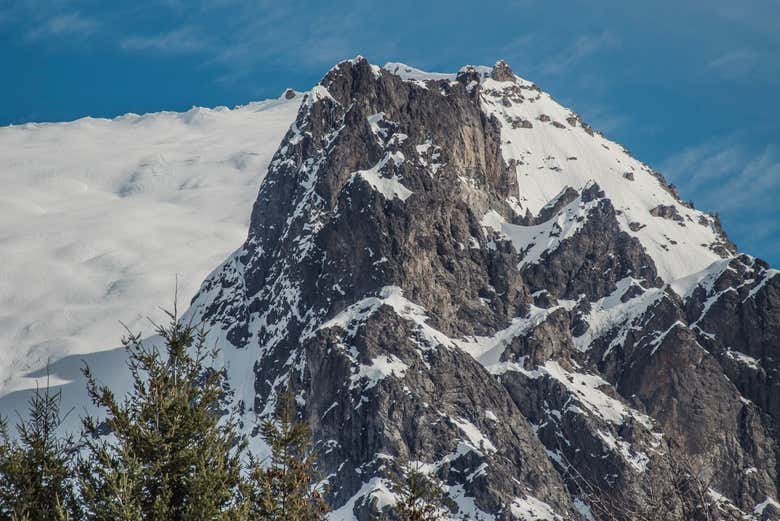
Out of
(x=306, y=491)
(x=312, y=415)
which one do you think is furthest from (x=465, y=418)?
(x=306, y=491)

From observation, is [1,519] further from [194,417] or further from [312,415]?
[312,415]

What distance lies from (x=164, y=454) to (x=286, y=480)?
12.9 feet

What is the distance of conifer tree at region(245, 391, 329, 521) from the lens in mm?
28453

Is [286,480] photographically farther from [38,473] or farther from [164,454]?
[38,473]

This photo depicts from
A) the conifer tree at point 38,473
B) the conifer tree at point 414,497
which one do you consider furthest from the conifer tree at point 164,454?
the conifer tree at point 414,497

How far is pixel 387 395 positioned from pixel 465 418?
14752mm

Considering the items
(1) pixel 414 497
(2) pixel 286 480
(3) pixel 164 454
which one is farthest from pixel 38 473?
(1) pixel 414 497

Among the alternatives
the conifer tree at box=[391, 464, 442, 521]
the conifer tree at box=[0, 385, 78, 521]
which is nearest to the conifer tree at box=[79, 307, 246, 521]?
the conifer tree at box=[0, 385, 78, 521]

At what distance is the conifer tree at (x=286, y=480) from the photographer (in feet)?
93.4

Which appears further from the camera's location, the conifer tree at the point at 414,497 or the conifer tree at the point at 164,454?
the conifer tree at the point at 414,497

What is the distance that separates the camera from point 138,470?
25031mm

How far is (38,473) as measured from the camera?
88.8 feet

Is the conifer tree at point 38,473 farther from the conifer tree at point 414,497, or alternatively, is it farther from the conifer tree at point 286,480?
the conifer tree at point 414,497

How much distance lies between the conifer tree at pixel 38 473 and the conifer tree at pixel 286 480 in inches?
166
